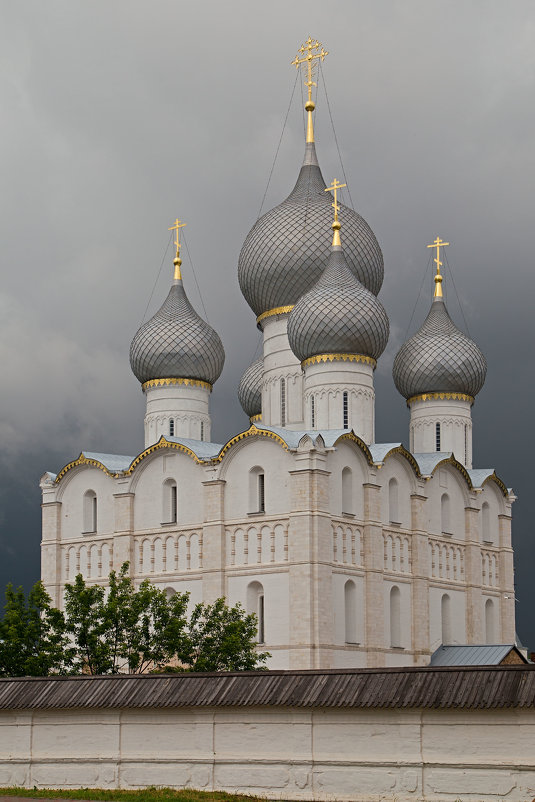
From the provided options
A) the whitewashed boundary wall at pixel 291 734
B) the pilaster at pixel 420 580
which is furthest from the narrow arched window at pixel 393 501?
the whitewashed boundary wall at pixel 291 734

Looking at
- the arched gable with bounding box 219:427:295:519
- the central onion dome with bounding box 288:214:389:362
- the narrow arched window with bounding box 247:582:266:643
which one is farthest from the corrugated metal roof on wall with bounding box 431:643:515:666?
the central onion dome with bounding box 288:214:389:362

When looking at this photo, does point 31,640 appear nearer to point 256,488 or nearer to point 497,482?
point 256,488

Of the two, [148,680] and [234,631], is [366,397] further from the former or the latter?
[148,680]

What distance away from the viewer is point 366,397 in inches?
1379

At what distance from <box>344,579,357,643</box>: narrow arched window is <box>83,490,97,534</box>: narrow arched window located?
7498 millimetres

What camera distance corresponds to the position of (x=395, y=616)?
112ft

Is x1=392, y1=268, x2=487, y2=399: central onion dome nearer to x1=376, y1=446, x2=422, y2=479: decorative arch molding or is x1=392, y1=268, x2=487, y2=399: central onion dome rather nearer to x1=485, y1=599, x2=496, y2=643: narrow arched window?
x1=376, y1=446, x2=422, y2=479: decorative arch molding

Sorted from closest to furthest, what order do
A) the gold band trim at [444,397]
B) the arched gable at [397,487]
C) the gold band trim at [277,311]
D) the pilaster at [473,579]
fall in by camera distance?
1. the arched gable at [397,487]
2. the pilaster at [473,579]
3. the gold band trim at [277,311]
4. the gold band trim at [444,397]

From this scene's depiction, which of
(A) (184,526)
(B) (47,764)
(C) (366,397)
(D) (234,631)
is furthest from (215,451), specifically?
(B) (47,764)

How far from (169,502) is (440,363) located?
9.86 meters

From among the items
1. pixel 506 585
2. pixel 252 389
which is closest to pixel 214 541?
pixel 252 389

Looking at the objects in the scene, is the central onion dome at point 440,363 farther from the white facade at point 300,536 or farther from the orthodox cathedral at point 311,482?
the white facade at point 300,536

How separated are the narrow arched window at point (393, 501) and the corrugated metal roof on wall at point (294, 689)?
17009mm

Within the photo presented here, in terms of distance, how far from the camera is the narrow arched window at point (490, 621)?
38594 millimetres
